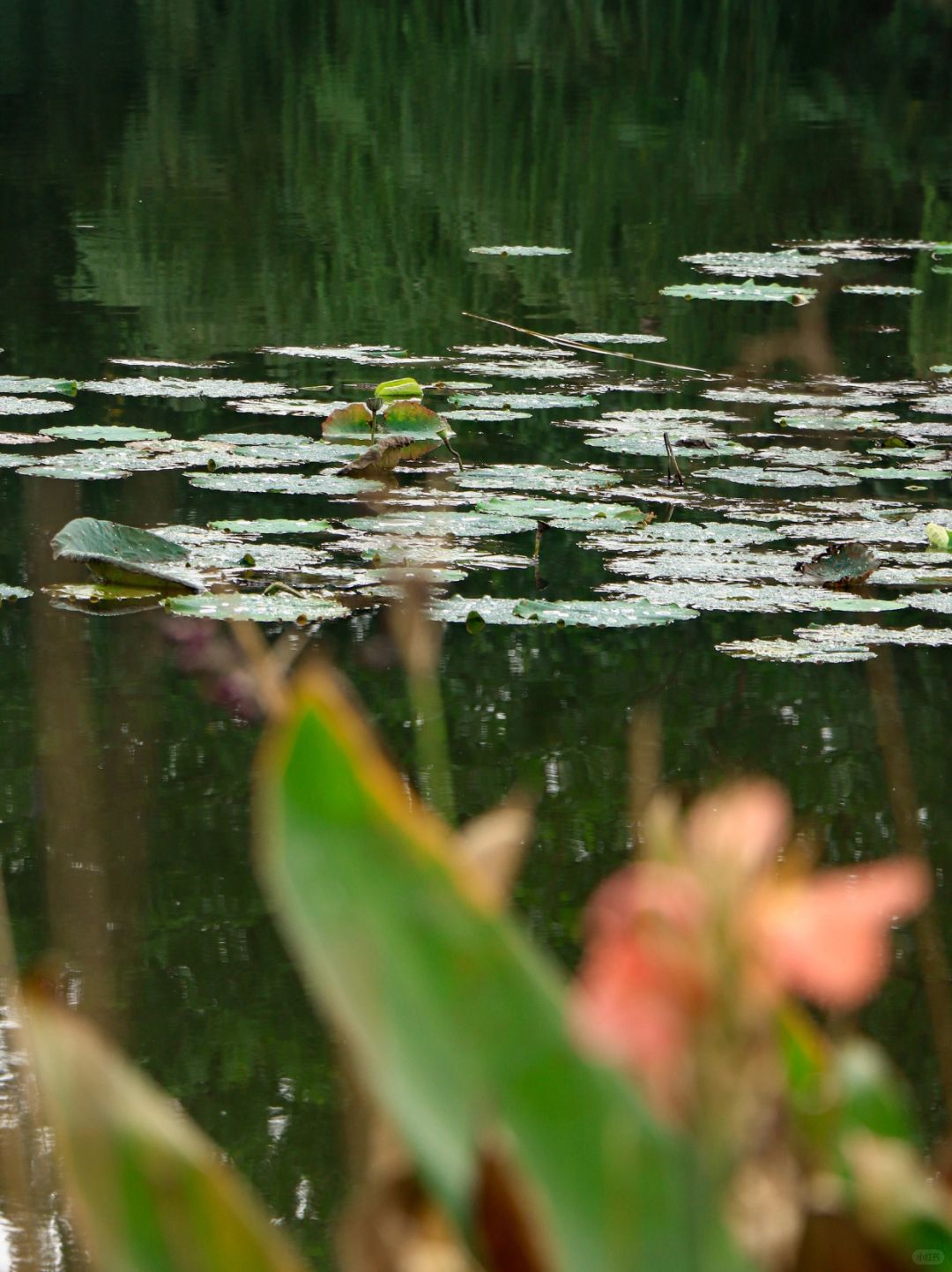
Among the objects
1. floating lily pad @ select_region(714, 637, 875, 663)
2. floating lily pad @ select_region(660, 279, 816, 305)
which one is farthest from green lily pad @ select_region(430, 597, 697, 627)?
floating lily pad @ select_region(660, 279, 816, 305)

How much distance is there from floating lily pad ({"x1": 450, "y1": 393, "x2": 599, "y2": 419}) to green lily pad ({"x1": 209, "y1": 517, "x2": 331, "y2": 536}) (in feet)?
3.45

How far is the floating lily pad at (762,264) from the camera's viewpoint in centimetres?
654

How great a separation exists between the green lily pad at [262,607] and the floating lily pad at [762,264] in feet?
12.0

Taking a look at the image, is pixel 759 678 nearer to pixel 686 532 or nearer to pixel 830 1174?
pixel 686 532

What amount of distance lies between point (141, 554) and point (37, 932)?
Result: 1.27 metres

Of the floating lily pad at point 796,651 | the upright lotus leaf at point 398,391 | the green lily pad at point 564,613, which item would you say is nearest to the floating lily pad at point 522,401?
the upright lotus leaf at point 398,391

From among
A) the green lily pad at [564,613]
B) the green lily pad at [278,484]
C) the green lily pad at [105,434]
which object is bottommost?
the green lily pad at [564,613]

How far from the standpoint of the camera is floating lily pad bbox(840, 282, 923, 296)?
618cm

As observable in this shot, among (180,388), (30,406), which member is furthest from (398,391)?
(30,406)

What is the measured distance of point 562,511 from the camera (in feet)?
12.1

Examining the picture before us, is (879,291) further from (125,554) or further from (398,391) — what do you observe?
(125,554)

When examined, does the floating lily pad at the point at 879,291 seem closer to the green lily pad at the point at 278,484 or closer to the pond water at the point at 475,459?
the pond water at the point at 475,459

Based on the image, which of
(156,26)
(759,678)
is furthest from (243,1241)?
(156,26)

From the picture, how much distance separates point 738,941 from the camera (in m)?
0.39
